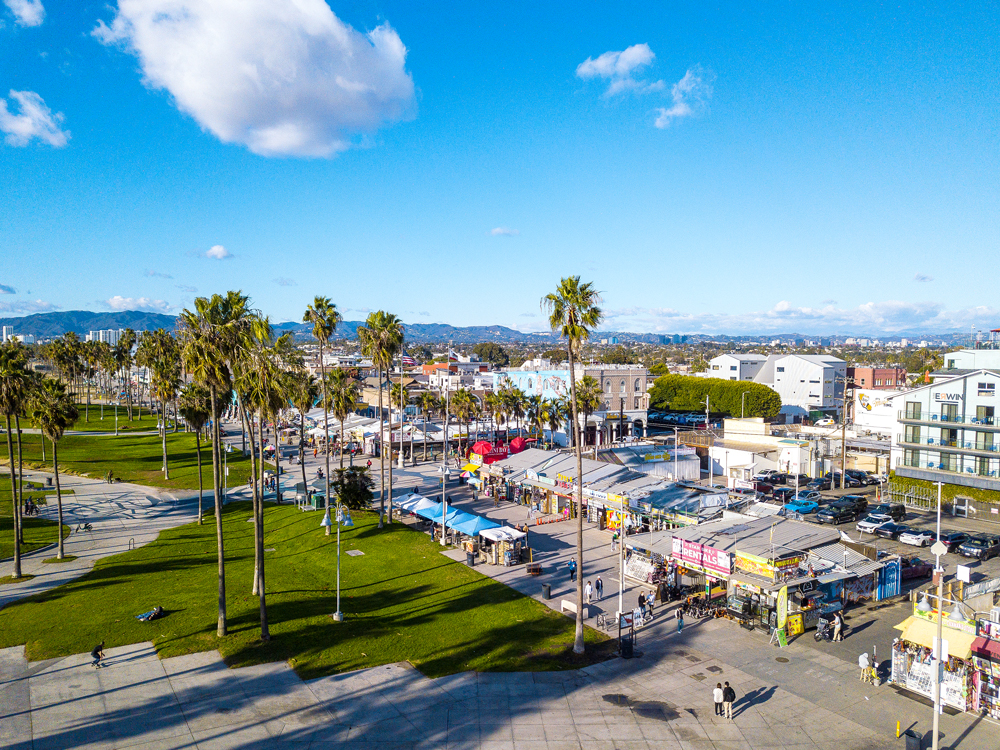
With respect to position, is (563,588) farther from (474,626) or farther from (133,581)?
(133,581)

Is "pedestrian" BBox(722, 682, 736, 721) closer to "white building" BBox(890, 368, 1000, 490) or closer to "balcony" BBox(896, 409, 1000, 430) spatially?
"white building" BBox(890, 368, 1000, 490)

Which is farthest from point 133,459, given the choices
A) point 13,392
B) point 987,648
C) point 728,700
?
point 987,648

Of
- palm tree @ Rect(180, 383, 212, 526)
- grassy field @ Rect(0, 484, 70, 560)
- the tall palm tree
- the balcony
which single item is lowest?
grassy field @ Rect(0, 484, 70, 560)

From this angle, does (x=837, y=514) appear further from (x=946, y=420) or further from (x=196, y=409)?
(x=196, y=409)

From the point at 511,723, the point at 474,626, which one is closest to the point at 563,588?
the point at 474,626

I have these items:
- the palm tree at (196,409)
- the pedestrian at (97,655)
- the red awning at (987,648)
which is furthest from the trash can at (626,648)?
the palm tree at (196,409)

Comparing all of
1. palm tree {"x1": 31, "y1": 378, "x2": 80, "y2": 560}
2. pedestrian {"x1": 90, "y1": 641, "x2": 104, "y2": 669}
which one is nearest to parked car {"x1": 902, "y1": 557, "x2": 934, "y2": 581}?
pedestrian {"x1": 90, "y1": 641, "x2": 104, "y2": 669}

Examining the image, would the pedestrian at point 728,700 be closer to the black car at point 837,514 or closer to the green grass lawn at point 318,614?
the green grass lawn at point 318,614
